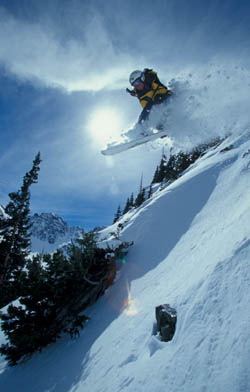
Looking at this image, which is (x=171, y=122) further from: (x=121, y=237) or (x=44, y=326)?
(x=44, y=326)

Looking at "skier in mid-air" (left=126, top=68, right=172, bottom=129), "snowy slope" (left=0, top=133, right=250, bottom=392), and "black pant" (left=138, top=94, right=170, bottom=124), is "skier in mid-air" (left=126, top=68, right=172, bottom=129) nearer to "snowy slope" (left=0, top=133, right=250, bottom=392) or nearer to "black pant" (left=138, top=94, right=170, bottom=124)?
"black pant" (left=138, top=94, right=170, bottom=124)

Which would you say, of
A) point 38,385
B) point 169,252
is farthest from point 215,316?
point 38,385

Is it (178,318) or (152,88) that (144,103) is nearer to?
(152,88)

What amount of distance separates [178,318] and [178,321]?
0.05 meters

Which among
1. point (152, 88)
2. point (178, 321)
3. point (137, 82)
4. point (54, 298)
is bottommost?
point (178, 321)

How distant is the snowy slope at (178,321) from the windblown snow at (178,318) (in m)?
0.01

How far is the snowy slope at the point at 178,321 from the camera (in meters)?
2.28

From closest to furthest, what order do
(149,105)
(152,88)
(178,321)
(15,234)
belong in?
(178,321) → (152,88) → (149,105) → (15,234)

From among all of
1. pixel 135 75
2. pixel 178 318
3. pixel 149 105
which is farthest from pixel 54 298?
pixel 135 75

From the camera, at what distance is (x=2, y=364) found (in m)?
6.64

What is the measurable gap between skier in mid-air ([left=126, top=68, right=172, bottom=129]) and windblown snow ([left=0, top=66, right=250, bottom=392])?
6.09 m

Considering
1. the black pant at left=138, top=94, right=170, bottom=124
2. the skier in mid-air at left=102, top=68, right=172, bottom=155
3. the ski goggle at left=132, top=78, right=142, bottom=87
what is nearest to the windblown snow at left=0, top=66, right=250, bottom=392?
the skier in mid-air at left=102, top=68, right=172, bottom=155

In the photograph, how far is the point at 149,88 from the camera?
35.6ft

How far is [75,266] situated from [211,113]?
429 inches
